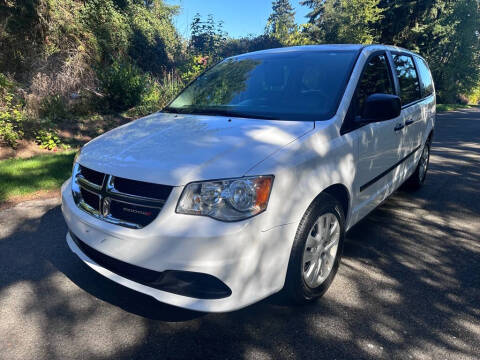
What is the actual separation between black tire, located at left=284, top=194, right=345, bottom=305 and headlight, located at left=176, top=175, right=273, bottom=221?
381 mm

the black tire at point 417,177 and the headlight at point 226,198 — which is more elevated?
the headlight at point 226,198

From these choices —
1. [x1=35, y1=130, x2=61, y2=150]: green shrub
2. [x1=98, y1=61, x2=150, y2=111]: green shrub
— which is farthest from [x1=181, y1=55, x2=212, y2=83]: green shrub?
[x1=35, y1=130, x2=61, y2=150]: green shrub

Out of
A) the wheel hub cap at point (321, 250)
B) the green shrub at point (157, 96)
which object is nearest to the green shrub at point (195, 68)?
the green shrub at point (157, 96)

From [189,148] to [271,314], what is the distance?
1263 millimetres

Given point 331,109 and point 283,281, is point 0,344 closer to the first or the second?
point 283,281

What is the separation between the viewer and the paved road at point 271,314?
2.13 meters

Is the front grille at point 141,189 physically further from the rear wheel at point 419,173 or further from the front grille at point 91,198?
the rear wheel at point 419,173

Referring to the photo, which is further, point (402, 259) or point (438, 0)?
point (438, 0)

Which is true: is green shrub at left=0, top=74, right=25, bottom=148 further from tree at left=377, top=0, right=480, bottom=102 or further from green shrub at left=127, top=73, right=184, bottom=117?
tree at left=377, top=0, right=480, bottom=102

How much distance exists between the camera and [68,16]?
1112 cm

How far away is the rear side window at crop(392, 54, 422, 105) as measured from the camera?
3.86 m

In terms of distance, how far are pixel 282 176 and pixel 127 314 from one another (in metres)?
1.43

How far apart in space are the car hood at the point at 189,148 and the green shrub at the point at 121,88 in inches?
301

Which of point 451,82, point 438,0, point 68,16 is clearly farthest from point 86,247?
point 451,82
